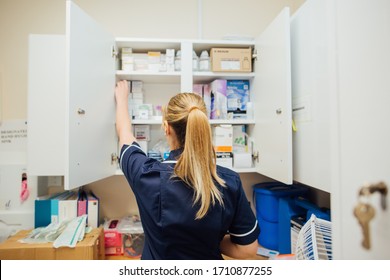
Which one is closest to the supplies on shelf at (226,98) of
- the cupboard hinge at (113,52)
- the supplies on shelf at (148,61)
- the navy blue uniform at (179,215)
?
the supplies on shelf at (148,61)

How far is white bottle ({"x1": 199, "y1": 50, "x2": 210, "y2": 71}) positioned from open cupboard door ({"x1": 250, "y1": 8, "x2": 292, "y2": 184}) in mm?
294

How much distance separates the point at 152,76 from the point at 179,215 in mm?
917

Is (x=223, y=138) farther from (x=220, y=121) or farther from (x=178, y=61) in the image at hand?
(x=178, y=61)

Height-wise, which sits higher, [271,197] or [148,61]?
[148,61]

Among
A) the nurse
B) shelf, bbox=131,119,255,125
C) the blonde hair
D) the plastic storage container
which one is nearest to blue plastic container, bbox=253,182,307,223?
the plastic storage container

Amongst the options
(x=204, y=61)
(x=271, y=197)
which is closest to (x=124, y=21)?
(x=204, y=61)

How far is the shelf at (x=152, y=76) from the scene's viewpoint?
4.01ft

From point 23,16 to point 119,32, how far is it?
0.64 metres

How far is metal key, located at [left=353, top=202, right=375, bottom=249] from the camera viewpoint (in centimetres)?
44

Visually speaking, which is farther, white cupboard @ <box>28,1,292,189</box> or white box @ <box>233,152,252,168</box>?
white box @ <box>233,152,252,168</box>

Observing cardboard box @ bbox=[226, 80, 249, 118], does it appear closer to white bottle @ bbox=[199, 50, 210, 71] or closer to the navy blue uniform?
white bottle @ bbox=[199, 50, 210, 71]

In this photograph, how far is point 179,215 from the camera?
639 millimetres

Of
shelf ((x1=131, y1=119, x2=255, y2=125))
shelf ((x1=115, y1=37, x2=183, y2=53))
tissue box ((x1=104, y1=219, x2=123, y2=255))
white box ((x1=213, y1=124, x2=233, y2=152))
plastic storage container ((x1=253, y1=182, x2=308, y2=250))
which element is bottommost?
tissue box ((x1=104, y1=219, x2=123, y2=255))

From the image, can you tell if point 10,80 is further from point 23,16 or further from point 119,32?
point 119,32
